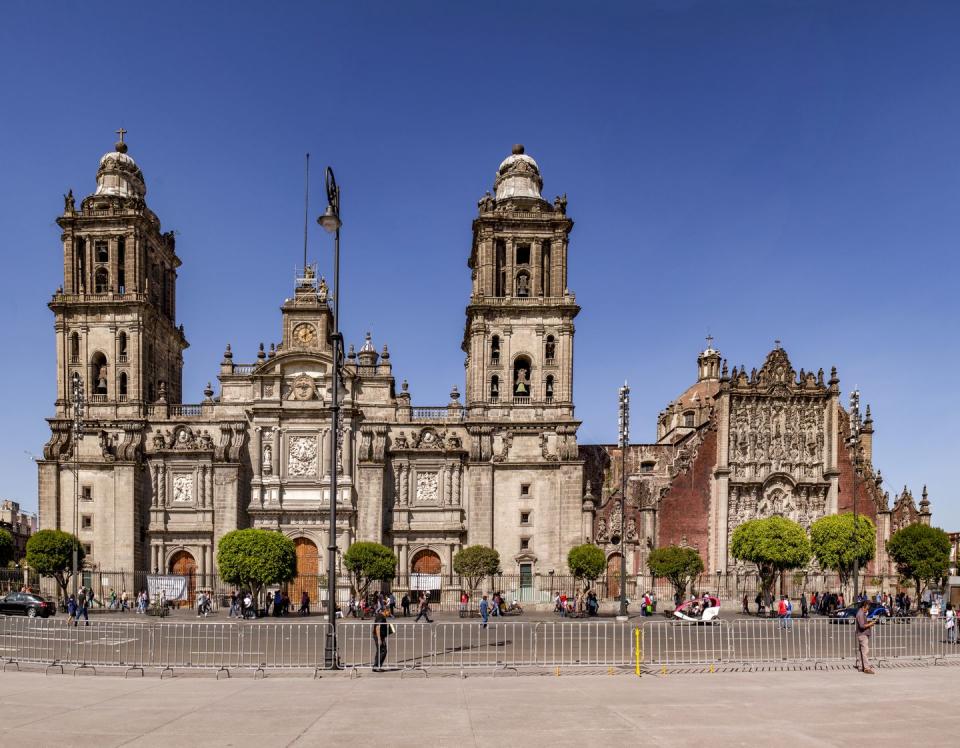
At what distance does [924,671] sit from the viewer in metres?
19.4

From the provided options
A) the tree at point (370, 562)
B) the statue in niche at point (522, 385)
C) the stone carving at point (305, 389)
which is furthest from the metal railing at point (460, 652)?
the statue in niche at point (522, 385)

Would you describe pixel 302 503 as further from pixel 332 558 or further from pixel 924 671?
pixel 924 671

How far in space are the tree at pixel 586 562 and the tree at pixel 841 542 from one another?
36.7 ft

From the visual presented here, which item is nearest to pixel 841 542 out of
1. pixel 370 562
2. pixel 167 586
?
pixel 370 562

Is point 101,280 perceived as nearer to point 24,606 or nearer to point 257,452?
point 257,452

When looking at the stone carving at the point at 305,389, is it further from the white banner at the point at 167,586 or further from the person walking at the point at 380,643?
the person walking at the point at 380,643

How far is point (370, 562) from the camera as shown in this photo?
44250mm

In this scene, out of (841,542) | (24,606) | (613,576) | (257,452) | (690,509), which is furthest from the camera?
(690,509)

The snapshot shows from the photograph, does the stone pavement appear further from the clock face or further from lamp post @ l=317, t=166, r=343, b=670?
the clock face

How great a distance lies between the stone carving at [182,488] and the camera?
170 feet

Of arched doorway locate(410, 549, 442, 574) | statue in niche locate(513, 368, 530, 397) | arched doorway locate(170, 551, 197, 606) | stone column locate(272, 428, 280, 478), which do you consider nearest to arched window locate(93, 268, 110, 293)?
stone column locate(272, 428, 280, 478)

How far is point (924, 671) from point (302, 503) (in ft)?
124

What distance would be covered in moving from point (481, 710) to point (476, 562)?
1306 inches

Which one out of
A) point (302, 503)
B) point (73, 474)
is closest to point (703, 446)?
point (302, 503)
